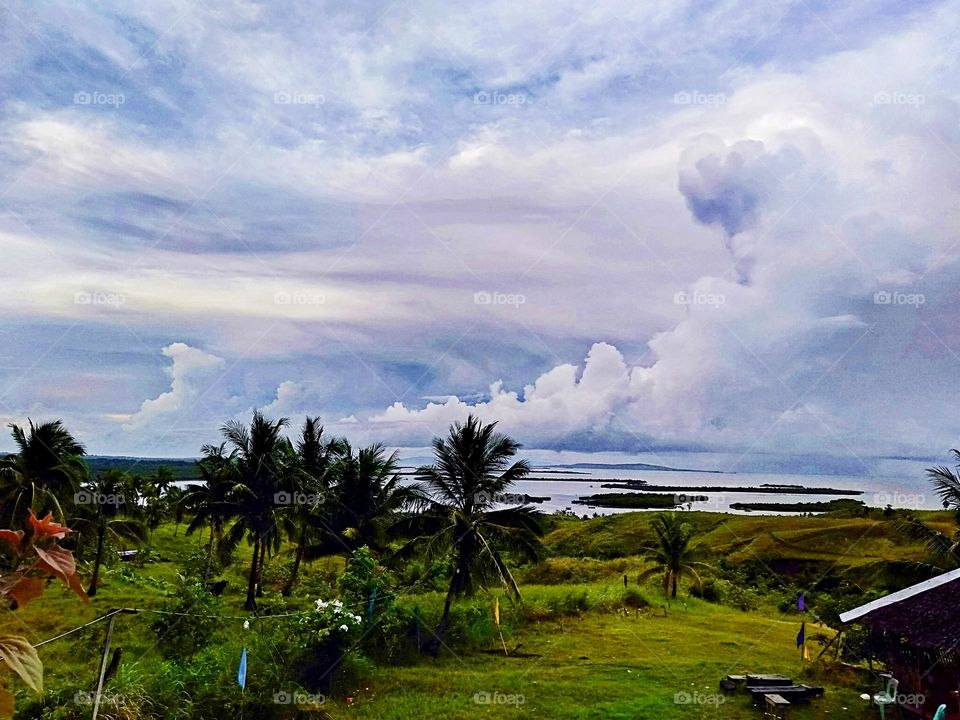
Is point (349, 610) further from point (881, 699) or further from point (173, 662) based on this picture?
point (881, 699)

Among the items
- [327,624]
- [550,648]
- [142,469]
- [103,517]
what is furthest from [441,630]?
[142,469]

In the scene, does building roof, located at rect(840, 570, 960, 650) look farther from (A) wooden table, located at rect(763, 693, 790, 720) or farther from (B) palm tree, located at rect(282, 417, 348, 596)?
(B) palm tree, located at rect(282, 417, 348, 596)

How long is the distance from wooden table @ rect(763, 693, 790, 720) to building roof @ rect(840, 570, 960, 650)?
1.86 m

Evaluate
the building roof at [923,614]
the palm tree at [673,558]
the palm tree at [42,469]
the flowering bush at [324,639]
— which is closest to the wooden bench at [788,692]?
the building roof at [923,614]

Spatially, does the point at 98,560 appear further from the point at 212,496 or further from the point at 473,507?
the point at 473,507

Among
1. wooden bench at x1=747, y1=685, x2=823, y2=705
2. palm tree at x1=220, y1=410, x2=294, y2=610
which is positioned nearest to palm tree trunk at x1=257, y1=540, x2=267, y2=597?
Result: palm tree at x1=220, y1=410, x2=294, y2=610

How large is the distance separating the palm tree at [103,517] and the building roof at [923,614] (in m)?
18.4

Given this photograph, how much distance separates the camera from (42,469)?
16.5 meters

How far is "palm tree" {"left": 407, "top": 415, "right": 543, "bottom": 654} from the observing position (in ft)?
49.9

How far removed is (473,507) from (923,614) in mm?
8671

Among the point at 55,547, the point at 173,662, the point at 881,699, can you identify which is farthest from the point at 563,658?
the point at 55,547

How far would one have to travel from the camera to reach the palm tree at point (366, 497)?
67.1 ft

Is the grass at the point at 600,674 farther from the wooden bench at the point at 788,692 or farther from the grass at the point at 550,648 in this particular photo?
the wooden bench at the point at 788,692

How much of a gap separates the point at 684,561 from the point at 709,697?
10.1 metres
